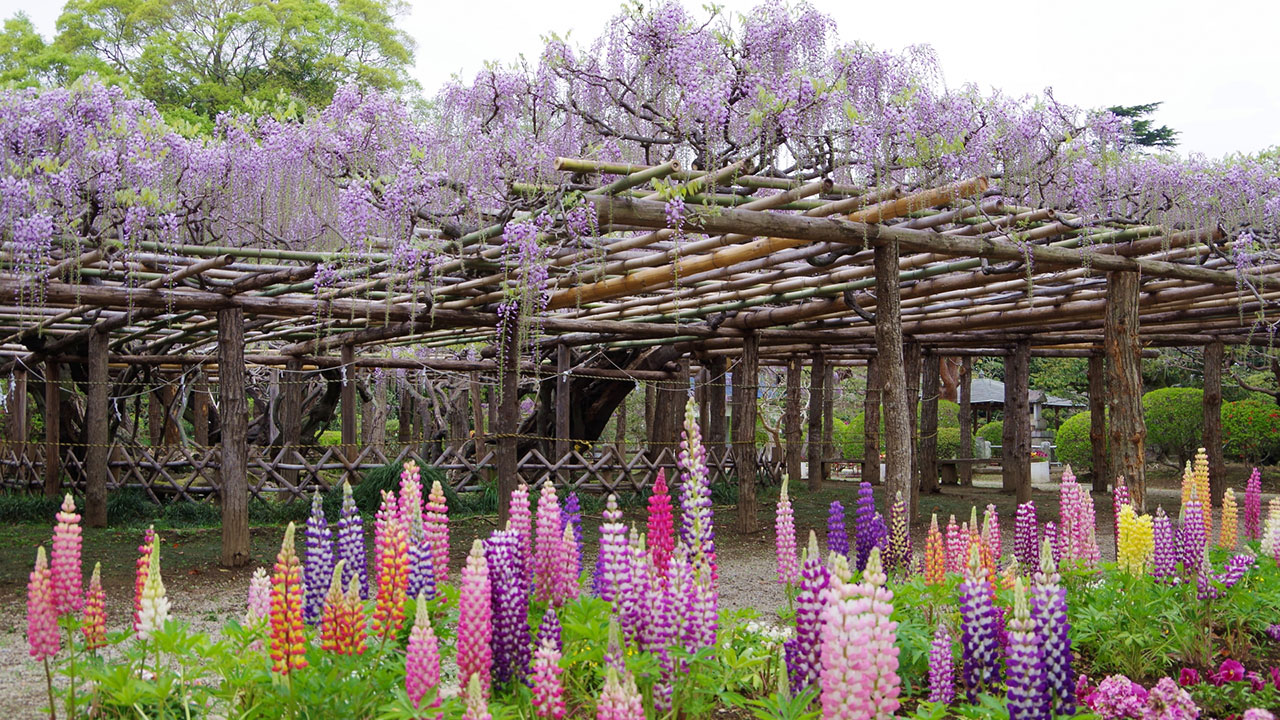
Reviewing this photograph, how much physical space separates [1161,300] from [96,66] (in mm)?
15843

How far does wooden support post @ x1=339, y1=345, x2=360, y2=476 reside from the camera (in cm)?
1111

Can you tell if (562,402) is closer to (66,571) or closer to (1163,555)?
(1163,555)

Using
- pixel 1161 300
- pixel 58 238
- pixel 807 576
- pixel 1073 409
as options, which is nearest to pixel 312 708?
pixel 807 576

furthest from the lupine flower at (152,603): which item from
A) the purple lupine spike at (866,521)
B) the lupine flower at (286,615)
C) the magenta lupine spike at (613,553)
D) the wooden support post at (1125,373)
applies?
the wooden support post at (1125,373)

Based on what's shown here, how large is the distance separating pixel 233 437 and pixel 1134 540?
18.8 ft

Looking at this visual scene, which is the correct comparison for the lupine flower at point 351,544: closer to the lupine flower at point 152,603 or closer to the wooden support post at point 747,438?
the lupine flower at point 152,603

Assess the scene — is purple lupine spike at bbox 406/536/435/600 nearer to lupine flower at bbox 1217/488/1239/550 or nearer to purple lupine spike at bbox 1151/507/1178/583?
purple lupine spike at bbox 1151/507/1178/583

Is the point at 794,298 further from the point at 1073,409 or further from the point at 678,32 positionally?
the point at 1073,409

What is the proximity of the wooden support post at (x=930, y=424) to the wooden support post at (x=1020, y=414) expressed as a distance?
999 millimetres

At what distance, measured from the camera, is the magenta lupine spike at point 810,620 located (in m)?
2.19

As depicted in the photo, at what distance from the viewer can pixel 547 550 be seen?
8.87ft

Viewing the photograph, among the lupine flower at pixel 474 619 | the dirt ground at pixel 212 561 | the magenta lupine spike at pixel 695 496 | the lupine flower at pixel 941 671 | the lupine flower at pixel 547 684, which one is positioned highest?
the magenta lupine spike at pixel 695 496

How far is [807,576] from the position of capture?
223cm

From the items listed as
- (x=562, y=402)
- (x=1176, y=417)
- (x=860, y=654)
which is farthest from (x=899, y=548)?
(x=1176, y=417)
